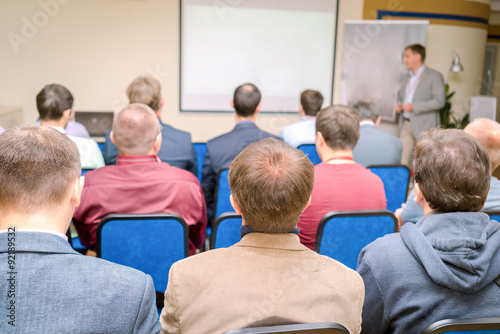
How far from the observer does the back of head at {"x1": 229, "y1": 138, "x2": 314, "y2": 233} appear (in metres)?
1.11

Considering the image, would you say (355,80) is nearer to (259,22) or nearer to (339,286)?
→ (259,22)

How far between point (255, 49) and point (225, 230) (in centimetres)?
430

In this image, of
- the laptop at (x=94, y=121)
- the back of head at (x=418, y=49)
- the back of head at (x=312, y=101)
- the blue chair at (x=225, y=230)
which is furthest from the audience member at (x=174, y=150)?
the back of head at (x=418, y=49)

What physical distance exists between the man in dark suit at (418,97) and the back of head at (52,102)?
172 inches

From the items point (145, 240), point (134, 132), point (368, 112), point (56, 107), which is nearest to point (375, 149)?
point (368, 112)

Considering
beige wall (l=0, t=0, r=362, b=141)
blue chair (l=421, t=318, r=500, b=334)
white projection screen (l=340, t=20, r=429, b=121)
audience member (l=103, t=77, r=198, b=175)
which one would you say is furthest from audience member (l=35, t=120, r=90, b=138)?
white projection screen (l=340, t=20, r=429, b=121)

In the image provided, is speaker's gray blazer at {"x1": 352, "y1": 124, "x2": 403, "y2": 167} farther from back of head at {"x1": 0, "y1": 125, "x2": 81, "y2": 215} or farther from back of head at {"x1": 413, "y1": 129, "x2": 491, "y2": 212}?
back of head at {"x1": 0, "y1": 125, "x2": 81, "y2": 215}

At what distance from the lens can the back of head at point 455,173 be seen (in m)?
1.32

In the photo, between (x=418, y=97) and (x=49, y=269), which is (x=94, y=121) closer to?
(x=418, y=97)

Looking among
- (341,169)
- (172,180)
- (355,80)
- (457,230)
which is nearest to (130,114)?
(172,180)

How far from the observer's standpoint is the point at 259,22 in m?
5.70

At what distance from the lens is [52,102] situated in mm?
2920

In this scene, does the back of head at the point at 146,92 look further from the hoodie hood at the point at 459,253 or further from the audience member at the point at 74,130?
the hoodie hood at the point at 459,253

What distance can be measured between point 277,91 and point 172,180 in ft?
13.7
